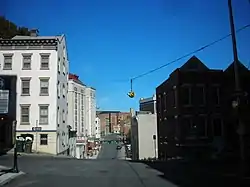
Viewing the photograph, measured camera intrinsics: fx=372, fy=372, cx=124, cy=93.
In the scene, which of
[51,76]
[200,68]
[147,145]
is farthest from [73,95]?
[200,68]

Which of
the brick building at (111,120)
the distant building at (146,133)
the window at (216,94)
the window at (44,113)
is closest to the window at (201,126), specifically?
the window at (216,94)

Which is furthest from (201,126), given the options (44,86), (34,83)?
(34,83)

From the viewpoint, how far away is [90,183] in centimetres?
1417

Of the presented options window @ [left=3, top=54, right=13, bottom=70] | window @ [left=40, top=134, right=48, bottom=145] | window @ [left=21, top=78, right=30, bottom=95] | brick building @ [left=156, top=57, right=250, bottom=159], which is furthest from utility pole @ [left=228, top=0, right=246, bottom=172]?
window @ [left=3, top=54, right=13, bottom=70]

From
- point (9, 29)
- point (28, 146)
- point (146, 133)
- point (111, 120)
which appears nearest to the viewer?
point (28, 146)

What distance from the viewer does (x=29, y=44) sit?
142 feet

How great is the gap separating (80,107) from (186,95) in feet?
173

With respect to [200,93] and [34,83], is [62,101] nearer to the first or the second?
[34,83]

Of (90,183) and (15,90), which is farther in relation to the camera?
(15,90)

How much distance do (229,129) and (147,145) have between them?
76.9 feet

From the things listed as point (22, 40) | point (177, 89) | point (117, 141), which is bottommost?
point (117, 141)

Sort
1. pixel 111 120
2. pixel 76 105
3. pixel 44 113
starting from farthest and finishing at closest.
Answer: pixel 111 120 → pixel 76 105 → pixel 44 113

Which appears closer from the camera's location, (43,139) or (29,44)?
(43,139)

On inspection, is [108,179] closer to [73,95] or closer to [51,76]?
[51,76]
